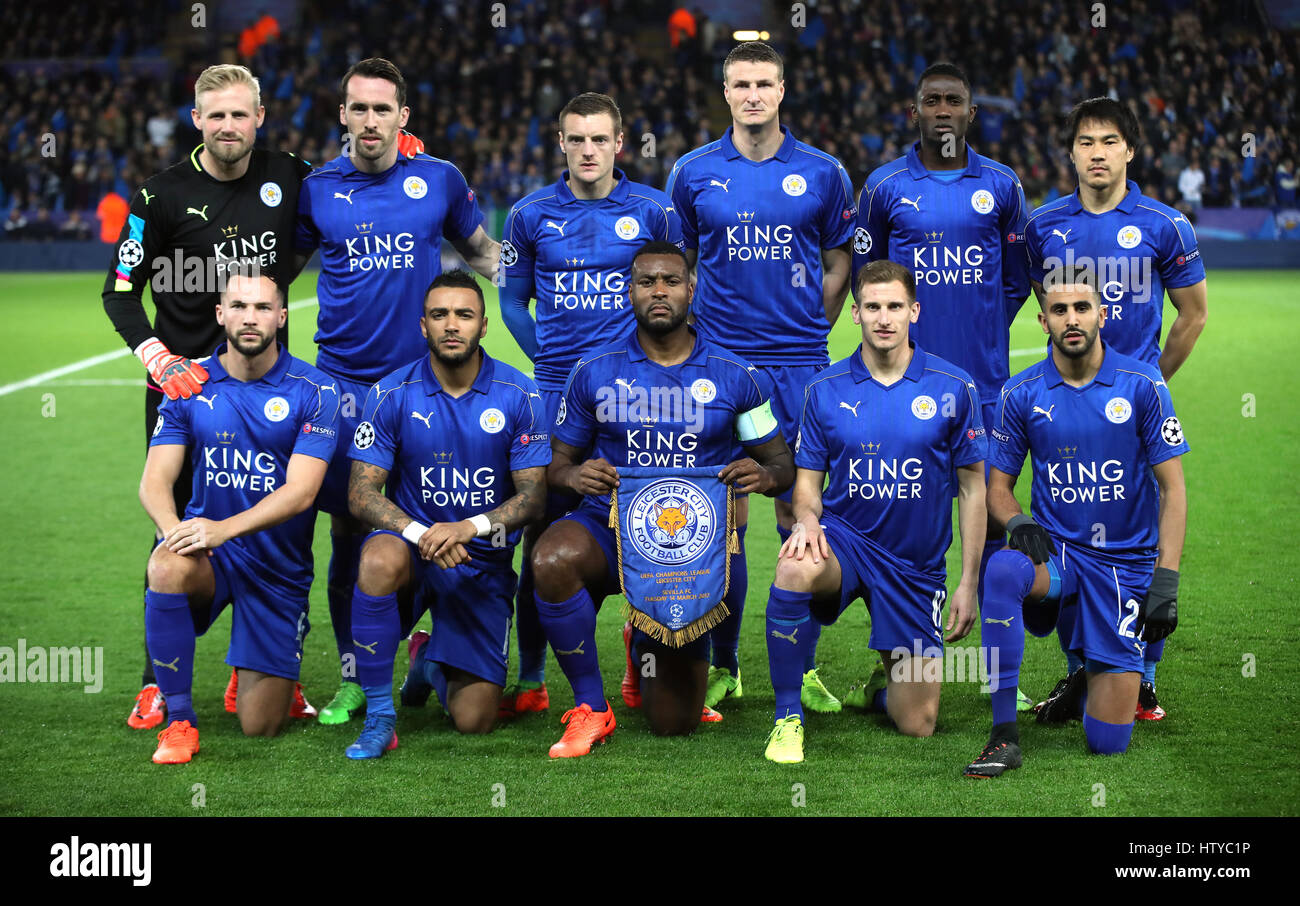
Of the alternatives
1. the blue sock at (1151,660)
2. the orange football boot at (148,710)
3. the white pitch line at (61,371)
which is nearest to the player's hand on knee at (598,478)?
the orange football boot at (148,710)

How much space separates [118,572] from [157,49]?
82.7 feet

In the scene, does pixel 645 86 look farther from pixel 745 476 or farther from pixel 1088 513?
pixel 1088 513

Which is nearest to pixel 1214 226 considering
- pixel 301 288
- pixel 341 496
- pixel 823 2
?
pixel 823 2

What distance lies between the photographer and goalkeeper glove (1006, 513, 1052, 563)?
4.89 metres

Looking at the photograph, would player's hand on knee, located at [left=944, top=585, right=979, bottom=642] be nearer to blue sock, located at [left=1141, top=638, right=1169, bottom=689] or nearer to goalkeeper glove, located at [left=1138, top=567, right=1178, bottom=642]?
goalkeeper glove, located at [left=1138, top=567, right=1178, bottom=642]

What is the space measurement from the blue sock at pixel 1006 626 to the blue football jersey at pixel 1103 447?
1.30ft

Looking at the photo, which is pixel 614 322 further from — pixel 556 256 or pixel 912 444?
pixel 912 444

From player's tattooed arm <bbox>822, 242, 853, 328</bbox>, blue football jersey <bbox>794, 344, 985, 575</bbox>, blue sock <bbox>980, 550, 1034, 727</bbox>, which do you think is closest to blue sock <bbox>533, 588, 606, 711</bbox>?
blue football jersey <bbox>794, 344, 985, 575</bbox>

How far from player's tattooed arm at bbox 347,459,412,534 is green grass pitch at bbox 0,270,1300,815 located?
31.4 inches

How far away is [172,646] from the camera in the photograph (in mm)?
5020

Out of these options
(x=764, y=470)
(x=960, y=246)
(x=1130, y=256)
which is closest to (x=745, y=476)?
(x=764, y=470)

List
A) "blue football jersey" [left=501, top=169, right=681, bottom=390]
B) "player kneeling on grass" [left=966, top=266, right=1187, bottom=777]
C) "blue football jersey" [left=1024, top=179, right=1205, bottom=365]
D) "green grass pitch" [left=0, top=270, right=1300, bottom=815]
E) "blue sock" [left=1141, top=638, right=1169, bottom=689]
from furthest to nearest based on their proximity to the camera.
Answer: "blue football jersey" [left=501, top=169, right=681, bottom=390]
"blue football jersey" [left=1024, top=179, right=1205, bottom=365]
"blue sock" [left=1141, top=638, right=1169, bottom=689]
"player kneeling on grass" [left=966, top=266, right=1187, bottom=777]
"green grass pitch" [left=0, top=270, right=1300, bottom=815]

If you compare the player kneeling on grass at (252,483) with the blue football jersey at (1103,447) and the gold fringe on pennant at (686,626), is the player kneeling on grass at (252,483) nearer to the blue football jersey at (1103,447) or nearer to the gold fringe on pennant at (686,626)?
the gold fringe on pennant at (686,626)

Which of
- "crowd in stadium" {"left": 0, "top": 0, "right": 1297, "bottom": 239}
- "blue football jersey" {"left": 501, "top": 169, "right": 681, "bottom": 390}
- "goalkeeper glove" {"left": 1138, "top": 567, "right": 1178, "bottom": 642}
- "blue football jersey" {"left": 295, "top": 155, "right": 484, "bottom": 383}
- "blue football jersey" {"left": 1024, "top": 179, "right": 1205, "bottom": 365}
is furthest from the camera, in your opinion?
"crowd in stadium" {"left": 0, "top": 0, "right": 1297, "bottom": 239}
